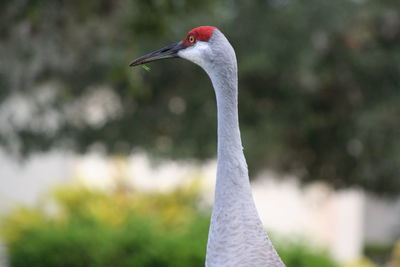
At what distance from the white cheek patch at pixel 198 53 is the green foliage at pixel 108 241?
16.3ft

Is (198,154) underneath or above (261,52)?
underneath

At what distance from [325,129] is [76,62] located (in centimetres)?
294

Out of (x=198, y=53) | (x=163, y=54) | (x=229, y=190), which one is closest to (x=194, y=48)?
(x=198, y=53)

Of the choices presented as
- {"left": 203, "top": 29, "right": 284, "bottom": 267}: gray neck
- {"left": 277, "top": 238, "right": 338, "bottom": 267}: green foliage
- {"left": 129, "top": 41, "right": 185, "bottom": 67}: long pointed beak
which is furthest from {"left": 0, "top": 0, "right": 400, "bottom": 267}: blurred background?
{"left": 203, "top": 29, "right": 284, "bottom": 267}: gray neck

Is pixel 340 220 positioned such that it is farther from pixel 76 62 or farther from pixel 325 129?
pixel 76 62

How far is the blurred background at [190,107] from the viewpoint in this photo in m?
8.88

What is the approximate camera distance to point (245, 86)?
10039 millimetres

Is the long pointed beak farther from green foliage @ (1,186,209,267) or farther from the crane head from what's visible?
green foliage @ (1,186,209,267)

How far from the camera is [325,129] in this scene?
1090cm

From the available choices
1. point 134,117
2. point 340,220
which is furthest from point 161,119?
point 340,220

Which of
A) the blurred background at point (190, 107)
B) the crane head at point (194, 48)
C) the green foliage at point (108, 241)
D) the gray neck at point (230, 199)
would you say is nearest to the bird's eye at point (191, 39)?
the crane head at point (194, 48)

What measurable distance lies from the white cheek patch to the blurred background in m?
3.89

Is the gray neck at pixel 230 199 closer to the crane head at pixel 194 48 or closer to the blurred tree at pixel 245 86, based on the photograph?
the crane head at pixel 194 48

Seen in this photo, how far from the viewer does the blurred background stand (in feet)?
29.1
